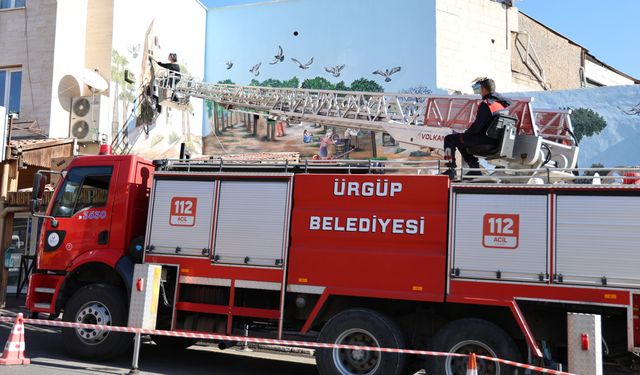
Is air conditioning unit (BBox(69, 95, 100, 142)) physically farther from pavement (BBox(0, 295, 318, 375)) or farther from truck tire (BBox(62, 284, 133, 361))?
truck tire (BBox(62, 284, 133, 361))

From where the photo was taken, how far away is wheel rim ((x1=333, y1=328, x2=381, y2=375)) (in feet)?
24.5

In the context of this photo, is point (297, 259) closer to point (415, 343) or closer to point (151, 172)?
point (415, 343)

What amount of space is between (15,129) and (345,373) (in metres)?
15.0

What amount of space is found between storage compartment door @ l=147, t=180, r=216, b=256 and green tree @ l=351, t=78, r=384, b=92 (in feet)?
56.5

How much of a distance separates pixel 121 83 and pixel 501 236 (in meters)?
17.0

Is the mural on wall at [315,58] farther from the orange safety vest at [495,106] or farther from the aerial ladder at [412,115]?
the orange safety vest at [495,106]

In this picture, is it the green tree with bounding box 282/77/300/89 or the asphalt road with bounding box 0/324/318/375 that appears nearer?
the asphalt road with bounding box 0/324/318/375

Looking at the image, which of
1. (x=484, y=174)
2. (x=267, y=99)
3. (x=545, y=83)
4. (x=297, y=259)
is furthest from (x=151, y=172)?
(x=545, y=83)

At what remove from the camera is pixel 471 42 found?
81.1 ft

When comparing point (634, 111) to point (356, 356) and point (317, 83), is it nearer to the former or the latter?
point (317, 83)

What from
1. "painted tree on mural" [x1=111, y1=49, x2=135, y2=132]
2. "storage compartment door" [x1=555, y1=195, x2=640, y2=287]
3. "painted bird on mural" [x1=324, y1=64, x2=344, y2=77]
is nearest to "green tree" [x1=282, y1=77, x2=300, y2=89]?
"painted bird on mural" [x1=324, y1=64, x2=344, y2=77]

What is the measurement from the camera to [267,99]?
56.5 feet

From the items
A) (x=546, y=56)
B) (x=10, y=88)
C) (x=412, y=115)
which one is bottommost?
(x=412, y=115)

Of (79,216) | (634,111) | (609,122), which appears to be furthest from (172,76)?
(634,111)
